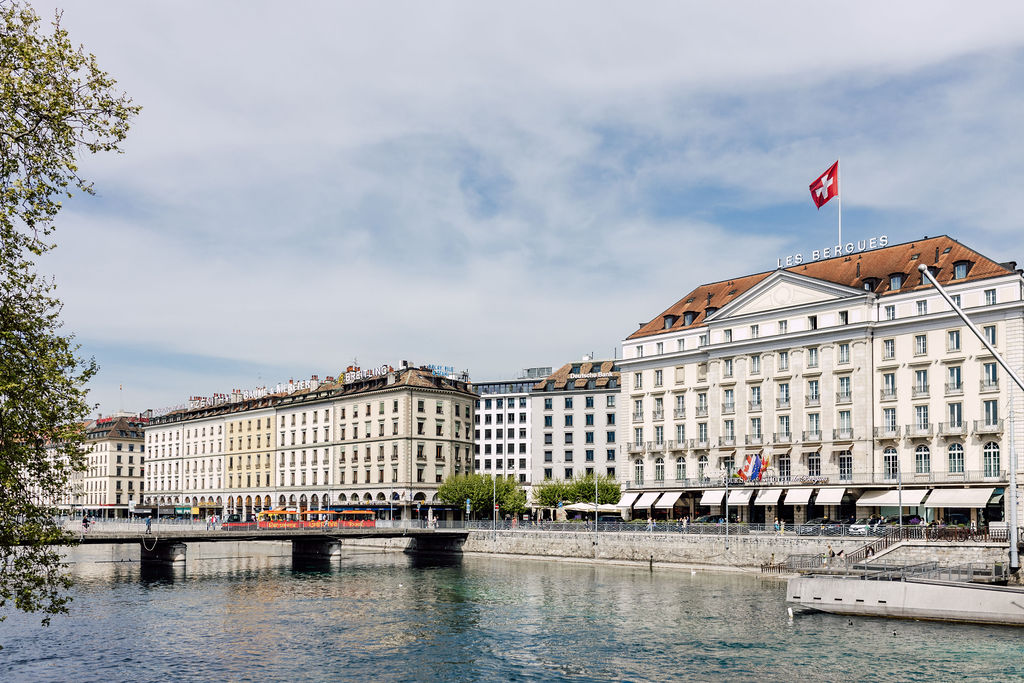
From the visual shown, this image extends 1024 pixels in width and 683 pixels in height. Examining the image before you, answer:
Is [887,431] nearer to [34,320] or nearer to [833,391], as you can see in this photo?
[833,391]

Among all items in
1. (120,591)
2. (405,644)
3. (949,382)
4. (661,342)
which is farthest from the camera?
(661,342)

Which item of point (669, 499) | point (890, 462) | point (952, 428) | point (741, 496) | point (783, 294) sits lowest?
point (669, 499)

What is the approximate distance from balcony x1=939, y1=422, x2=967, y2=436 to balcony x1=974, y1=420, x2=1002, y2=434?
37.8 inches

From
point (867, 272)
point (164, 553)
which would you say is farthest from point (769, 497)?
point (164, 553)

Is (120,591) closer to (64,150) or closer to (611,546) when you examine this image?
(611,546)

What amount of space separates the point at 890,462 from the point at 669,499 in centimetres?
2218

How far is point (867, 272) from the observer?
92438 mm

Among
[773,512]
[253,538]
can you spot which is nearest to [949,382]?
[773,512]

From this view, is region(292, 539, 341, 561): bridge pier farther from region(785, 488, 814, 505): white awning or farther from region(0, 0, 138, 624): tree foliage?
region(0, 0, 138, 624): tree foliage

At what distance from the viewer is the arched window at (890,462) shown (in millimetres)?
84062

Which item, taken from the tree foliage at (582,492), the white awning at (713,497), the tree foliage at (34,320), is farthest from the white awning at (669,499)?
the tree foliage at (34,320)

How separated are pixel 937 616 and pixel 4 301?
43961mm

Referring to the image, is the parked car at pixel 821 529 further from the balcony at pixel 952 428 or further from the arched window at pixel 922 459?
the balcony at pixel 952 428

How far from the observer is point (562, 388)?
148 metres
